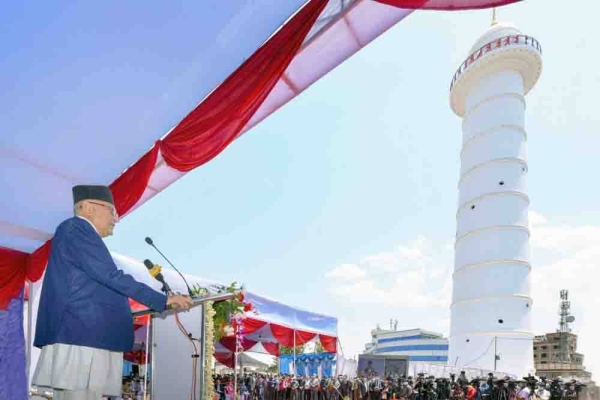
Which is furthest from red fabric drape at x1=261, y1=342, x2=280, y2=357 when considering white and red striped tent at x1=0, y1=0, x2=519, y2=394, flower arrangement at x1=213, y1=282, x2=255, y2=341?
white and red striped tent at x1=0, y1=0, x2=519, y2=394

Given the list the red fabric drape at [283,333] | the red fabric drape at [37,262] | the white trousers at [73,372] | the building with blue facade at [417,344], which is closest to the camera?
the white trousers at [73,372]

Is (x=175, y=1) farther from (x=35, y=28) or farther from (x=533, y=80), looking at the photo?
(x=533, y=80)

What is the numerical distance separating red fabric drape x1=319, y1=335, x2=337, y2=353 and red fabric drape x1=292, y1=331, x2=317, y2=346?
1.84ft

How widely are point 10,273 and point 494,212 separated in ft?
87.4

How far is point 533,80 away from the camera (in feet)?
107

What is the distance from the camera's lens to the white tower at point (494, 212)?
2600 cm

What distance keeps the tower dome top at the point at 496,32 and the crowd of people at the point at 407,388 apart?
23781 millimetres

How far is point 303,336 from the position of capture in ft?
48.8

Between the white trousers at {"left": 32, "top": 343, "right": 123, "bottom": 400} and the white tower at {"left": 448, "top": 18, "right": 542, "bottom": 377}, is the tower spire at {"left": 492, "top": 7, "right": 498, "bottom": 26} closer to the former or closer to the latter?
the white tower at {"left": 448, "top": 18, "right": 542, "bottom": 377}

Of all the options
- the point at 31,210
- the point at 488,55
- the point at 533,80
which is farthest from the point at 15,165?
the point at 533,80

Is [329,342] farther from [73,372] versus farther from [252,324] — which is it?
[73,372]

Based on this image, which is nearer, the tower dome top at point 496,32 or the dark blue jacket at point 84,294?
the dark blue jacket at point 84,294

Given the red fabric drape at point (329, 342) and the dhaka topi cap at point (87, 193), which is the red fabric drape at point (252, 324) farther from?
the dhaka topi cap at point (87, 193)

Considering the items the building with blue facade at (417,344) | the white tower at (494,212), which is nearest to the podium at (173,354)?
the white tower at (494,212)
